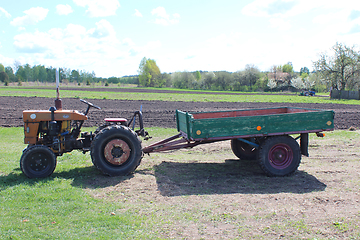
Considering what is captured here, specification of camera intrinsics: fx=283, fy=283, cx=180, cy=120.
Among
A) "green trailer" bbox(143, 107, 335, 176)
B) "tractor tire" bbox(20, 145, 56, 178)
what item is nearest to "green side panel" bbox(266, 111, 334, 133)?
"green trailer" bbox(143, 107, 335, 176)

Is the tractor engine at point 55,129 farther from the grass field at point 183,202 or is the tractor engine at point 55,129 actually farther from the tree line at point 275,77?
the tree line at point 275,77

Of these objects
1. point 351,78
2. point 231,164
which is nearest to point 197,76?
point 351,78

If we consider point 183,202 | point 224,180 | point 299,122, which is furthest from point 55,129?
point 299,122

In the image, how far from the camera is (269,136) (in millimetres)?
6980

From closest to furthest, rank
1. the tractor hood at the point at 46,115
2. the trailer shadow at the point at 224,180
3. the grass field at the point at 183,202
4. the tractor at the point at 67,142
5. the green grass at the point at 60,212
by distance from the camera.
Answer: the green grass at the point at 60,212 → the grass field at the point at 183,202 → the trailer shadow at the point at 224,180 → the tractor at the point at 67,142 → the tractor hood at the point at 46,115

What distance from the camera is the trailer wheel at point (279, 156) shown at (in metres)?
6.86

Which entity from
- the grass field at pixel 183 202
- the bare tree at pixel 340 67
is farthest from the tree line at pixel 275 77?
the grass field at pixel 183 202

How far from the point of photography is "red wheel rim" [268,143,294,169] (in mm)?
6984

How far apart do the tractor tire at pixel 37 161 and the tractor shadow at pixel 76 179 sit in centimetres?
14

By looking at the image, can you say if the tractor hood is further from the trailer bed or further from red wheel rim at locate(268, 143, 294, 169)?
red wheel rim at locate(268, 143, 294, 169)

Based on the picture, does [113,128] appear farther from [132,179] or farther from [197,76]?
[197,76]

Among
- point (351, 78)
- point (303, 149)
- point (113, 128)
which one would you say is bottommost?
point (303, 149)

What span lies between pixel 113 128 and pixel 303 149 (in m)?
4.75

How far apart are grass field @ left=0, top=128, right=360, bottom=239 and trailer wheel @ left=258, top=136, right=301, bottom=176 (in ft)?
0.82
